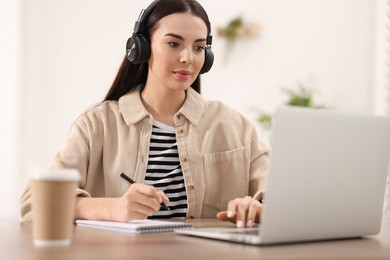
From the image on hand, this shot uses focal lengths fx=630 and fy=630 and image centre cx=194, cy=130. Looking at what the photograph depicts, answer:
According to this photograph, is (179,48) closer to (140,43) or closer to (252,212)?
(140,43)

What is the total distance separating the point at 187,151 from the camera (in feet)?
6.71

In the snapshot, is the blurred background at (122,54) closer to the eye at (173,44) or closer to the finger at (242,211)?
the eye at (173,44)

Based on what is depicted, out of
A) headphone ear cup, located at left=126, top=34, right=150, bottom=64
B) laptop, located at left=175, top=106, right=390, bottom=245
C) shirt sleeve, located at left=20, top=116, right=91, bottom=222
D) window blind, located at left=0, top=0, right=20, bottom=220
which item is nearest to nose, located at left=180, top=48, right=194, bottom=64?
headphone ear cup, located at left=126, top=34, right=150, bottom=64

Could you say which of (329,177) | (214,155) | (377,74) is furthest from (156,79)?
(377,74)

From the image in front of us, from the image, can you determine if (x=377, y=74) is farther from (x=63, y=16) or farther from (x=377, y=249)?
(x=377, y=249)

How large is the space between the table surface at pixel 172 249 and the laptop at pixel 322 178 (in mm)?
24

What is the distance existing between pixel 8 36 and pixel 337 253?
11.5 ft

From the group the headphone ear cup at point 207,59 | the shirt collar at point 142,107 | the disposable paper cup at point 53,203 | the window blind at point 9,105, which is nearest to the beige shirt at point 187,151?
the shirt collar at point 142,107

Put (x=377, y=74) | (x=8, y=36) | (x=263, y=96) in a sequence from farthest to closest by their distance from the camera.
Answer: (x=263, y=96) → (x=8, y=36) → (x=377, y=74)

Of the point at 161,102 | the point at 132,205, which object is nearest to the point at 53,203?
the point at 132,205

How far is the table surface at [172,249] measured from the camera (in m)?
0.96

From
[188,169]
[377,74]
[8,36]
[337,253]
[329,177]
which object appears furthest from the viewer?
[8,36]

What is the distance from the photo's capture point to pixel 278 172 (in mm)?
1045

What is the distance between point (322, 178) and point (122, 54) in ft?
11.3
